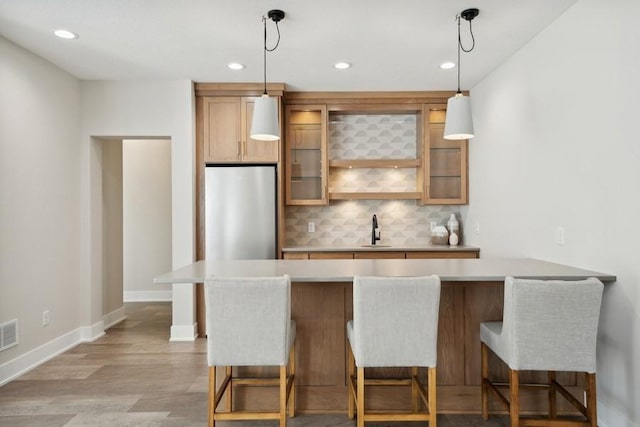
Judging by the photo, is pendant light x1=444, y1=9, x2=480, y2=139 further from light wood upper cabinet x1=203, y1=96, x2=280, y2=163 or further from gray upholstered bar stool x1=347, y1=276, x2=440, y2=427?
light wood upper cabinet x1=203, y1=96, x2=280, y2=163

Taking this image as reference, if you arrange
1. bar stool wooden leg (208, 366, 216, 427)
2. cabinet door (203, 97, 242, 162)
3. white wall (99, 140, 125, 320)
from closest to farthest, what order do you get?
bar stool wooden leg (208, 366, 216, 427)
cabinet door (203, 97, 242, 162)
white wall (99, 140, 125, 320)

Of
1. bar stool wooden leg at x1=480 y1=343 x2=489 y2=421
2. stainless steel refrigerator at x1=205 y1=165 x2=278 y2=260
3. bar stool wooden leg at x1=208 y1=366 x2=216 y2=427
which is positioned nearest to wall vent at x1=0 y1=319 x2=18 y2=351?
stainless steel refrigerator at x1=205 y1=165 x2=278 y2=260

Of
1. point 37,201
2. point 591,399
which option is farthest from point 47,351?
point 591,399

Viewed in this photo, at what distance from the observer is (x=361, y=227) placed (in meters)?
4.81

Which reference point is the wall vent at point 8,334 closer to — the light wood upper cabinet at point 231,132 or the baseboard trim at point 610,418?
the light wood upper cabinet at point 231,132

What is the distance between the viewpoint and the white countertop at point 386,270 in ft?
7.19

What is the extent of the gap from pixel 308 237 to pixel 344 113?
59.4 inches

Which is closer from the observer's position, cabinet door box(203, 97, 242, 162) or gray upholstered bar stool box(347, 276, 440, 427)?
gray upholstered bar stool box(347, 276, 440, 427)

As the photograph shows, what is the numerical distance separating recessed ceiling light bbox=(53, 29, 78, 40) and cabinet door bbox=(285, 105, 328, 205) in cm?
212

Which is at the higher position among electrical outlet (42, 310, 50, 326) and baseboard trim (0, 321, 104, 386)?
electrical outlet (42, 310, 50, 326)

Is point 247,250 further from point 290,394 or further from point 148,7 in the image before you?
point 148,7

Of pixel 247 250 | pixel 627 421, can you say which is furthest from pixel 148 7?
pixel 627 421

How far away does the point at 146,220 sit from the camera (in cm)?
599

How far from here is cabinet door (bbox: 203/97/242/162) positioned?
420 cm
